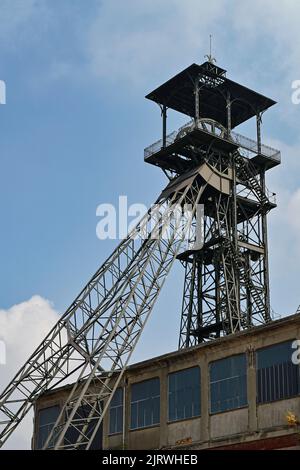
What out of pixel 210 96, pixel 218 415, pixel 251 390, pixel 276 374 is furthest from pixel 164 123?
pixel 276 374

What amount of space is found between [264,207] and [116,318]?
498 inches

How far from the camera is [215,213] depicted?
47906 millimetres

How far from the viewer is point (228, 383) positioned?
34281mm

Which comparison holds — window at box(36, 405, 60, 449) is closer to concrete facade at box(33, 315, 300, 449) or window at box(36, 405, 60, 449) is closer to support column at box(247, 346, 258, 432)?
concrete facade at box(33, 315, 300, 449)

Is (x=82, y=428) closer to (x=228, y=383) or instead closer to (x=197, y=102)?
(x=228, y=383)

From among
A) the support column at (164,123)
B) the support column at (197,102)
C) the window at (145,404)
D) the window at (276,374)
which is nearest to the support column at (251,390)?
the window at (276,374)

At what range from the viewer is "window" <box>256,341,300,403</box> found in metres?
31.8

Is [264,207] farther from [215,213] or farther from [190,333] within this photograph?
[190,333]

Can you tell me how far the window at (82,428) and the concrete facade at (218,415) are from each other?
51 centimetres

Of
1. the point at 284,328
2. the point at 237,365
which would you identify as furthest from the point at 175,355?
the point at 284,328

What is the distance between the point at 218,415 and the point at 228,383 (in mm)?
1344

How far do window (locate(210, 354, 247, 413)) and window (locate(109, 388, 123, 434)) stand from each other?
19.5ft

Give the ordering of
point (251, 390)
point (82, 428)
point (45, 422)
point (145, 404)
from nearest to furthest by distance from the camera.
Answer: point (251, 390)
point (145, 404)
point (82, 428)
point (45, 422)

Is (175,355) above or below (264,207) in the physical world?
below
